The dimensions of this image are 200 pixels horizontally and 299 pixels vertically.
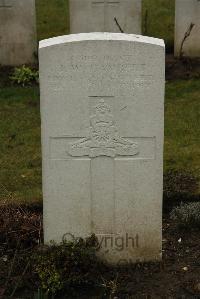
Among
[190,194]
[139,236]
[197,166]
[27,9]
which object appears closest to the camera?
[139,236]

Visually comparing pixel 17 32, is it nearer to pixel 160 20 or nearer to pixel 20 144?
pixel 160 20

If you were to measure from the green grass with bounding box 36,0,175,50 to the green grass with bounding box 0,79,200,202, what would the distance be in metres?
2.39

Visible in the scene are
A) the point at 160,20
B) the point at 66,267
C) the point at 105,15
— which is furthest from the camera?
the point at 160,20

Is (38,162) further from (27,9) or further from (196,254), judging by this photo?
(27,9)

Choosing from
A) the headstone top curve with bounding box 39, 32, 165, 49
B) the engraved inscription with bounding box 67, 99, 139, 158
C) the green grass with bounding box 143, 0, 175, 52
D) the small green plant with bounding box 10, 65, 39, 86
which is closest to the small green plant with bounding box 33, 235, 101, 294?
the engraved inscription with bounding box 67, 99, 139, 158

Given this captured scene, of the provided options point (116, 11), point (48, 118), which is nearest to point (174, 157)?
point (48, 118)

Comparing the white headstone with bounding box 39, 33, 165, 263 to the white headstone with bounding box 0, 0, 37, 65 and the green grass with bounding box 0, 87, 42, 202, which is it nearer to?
the green grass with bounding box 0, 87, 42, 202

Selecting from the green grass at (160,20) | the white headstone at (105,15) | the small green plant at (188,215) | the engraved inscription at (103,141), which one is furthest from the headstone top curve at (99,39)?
the green grass at (160,20)

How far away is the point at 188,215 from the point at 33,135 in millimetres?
3203

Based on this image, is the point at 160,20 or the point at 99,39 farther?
the point at 160,20

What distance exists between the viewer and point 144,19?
12.6 metres

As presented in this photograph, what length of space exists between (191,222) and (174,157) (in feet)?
5.95

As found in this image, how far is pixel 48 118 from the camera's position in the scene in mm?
4711

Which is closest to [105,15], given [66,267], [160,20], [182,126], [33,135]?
[160,20]
